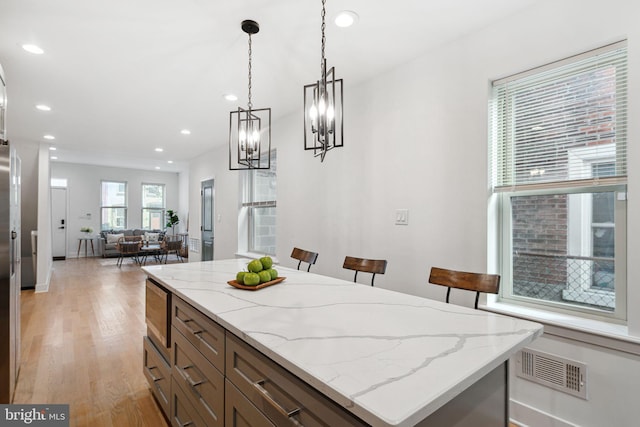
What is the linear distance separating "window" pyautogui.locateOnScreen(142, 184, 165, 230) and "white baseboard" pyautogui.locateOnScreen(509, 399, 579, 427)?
37.1ft

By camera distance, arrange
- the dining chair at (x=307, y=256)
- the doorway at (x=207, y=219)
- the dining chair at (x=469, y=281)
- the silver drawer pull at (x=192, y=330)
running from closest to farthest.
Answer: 1. the silver drawer pull at (x=192, y=330)
2. the dining chair at (x=469, y=281)
3. the dining chair at (x=307, y=256)
4. the doorway at (x=207, y=219)

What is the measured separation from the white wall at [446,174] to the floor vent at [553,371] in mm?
38

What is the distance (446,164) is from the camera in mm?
2424

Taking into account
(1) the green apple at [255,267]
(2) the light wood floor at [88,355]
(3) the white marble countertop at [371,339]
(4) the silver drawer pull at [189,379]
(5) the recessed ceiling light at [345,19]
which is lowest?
(2) the light wood floor at [88,355]

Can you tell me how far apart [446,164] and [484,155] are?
0.92 feet

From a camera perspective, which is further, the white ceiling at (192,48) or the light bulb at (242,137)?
the light bulb at (242,137)

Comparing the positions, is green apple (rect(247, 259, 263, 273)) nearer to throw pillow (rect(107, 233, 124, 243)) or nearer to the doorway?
the doorway

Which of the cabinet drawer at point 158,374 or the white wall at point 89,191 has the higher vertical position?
the white wall at point 89,191

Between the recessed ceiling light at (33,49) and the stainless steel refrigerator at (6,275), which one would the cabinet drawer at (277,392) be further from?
the recessed ceiling light at (33,49)

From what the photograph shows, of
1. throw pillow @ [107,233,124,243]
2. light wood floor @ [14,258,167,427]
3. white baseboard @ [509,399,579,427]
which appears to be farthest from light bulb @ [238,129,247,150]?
throw pillow @ [107,233,124,243]

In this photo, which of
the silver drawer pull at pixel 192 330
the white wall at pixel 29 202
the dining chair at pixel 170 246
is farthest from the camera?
the dining chair at pixel 170 246

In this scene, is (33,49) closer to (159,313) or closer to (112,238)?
(159,313)

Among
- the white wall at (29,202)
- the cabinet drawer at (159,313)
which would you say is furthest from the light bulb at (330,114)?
the white wall at (29,202)

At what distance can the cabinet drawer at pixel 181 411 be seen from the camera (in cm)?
150
